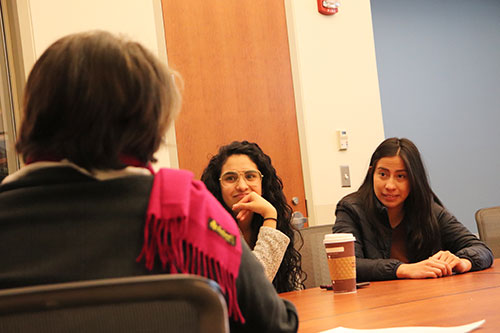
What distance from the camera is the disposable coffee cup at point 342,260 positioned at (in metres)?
1.80

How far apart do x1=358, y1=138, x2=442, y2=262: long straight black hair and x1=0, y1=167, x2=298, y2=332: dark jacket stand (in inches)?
79.6

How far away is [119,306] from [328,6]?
13.0ft

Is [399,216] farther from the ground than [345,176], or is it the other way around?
[345,176]

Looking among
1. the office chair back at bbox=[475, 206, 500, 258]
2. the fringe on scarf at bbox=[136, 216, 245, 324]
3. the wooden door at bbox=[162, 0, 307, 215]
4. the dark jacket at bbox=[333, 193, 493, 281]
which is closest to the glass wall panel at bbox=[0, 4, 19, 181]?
the wooden door at bbox=[162, 0, 307, 215]

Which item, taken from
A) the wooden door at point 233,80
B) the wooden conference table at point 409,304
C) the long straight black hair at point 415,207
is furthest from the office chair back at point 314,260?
the wooden door at point 233,80

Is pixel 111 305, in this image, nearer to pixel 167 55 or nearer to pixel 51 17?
pixel 51 17

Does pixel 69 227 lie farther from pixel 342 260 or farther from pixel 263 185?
pixel 263 185

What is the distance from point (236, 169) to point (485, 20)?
4859mm

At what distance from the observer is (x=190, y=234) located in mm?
790

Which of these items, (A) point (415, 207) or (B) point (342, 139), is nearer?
(A) point (415, 207)

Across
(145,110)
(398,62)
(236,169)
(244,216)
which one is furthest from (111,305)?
(398,62)

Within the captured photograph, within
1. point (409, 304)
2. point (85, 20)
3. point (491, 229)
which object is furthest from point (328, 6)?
point (409, 304)

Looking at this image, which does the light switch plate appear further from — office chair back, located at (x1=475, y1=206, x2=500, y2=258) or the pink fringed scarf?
the pink fringed scarf

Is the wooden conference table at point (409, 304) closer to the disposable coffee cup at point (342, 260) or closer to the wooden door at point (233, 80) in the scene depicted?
the disposable coffee cup at point (342, 260)
